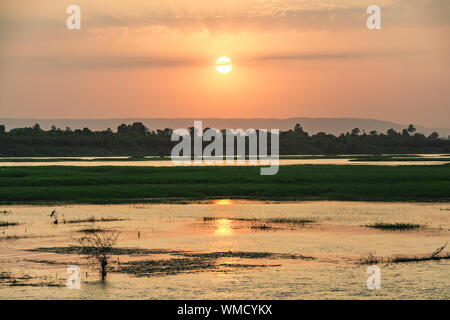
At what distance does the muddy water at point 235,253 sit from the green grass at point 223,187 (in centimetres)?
910

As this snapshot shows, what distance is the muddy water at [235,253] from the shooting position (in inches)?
935

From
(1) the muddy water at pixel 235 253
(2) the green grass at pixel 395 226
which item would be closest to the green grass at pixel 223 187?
(1) the muddy water at pixel 235 253

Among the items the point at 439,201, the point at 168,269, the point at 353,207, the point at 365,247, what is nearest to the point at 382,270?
the point at 365,247

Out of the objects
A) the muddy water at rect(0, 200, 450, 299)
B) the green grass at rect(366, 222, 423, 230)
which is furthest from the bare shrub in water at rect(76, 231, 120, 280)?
the green grass at rect(366, 222, 423, 230)

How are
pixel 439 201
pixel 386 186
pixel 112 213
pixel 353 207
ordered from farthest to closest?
pixel 386 186 → pixel 439 201 → pixel 353 207 → pixel 112 213

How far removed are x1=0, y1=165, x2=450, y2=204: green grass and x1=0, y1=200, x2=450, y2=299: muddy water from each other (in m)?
9.10

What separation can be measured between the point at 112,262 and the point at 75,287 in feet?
14.5

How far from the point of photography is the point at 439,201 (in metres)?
55.0

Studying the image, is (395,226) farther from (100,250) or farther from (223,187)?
(223,187)

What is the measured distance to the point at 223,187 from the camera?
2616 inches

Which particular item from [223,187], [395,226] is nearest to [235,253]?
[395,226]

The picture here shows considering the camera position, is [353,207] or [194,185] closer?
[353,207]

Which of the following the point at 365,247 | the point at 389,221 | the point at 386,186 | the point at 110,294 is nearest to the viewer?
the point at 110,294
